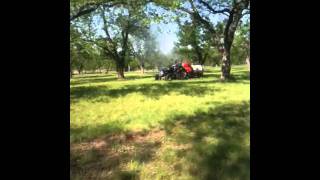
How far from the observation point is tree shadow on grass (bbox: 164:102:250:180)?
4691 mm

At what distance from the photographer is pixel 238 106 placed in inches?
359

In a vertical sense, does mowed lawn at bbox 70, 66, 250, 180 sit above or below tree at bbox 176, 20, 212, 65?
below

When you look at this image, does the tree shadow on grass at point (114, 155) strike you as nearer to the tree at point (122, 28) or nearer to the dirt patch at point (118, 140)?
the dirt patch at point (118, 140)

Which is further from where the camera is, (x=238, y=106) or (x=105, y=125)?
(x=238, y=106)

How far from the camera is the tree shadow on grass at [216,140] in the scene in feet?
15.4

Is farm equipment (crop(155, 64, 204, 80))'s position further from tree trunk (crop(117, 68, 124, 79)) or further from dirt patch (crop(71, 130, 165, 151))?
dirt patch (crop(71, 130, 165, 151))

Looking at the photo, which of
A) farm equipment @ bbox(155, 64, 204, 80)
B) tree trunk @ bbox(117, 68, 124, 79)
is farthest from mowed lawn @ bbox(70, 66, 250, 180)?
farm equipment @ bbox(155, 64, 204, 80)

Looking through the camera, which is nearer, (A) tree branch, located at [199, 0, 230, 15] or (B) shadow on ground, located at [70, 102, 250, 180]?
(B) shadow on ground, located at [70, 102, 250, 180]

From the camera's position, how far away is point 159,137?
6.34 meters

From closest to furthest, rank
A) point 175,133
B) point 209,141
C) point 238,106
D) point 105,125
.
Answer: point 209,141
point 175,133
point 105,125
point 238,106
